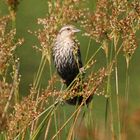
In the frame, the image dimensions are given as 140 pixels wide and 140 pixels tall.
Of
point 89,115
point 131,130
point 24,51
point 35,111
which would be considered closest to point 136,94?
point 24,51

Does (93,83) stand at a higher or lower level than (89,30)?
lower

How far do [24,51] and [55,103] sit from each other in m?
7.76

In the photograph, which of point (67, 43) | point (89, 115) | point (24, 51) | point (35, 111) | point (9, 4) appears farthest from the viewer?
point (24, 51)

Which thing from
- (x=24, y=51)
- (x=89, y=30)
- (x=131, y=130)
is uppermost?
(x=24, y=51)

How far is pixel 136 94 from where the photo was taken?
9.64m

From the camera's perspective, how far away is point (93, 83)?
3.31 m

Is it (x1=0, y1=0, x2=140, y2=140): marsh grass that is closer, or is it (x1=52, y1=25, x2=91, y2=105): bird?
(x1=0, y1=0, x2=140, y2=140): marsh grass

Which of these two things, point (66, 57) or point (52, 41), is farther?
point (66, 57)

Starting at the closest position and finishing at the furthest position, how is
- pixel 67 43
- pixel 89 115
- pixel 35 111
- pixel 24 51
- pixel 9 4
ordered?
1. pixel 35 111
2. pixel 9 4
3. pixel 89 115
4. pixel 67 43
5. pixel 24 51

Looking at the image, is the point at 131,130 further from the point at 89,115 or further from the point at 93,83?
the point at 93,83

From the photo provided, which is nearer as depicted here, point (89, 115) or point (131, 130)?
point (89, 115)

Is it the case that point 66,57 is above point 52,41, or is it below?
above

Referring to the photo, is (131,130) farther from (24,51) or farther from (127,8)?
(24,51)

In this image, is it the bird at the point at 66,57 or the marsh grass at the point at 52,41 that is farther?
the bird at the point at 66,57
